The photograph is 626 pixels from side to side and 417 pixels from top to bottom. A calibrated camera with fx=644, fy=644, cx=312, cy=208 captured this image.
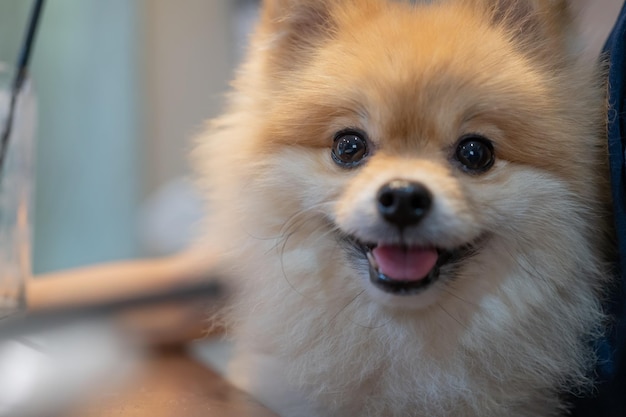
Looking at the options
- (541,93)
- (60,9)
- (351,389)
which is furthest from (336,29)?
(60,9)

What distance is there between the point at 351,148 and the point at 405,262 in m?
0.20

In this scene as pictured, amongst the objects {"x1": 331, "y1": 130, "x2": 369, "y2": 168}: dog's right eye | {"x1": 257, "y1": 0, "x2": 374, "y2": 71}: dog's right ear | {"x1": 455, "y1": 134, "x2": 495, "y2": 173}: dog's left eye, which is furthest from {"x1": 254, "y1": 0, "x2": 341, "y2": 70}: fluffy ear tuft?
{"x1": 455, "y1": 134, "x2": 495, "y2": 173}: dog's left eye

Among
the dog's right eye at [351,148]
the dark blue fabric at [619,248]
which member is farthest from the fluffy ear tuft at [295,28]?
the dark blue fabric at [619,248]

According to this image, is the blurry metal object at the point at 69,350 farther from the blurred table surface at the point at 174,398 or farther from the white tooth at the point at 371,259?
the white tooth at the point at 371,259

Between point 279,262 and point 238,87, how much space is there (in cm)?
38

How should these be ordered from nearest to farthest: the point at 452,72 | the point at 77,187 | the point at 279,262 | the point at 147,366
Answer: the point at 452,72
the point at 279,262
the point at 147,366
the point at 77,187

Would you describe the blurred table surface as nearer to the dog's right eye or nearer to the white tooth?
the white tooth

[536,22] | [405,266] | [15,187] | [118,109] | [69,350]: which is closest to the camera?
[69,350]

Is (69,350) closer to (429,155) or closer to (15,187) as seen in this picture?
(429,155)

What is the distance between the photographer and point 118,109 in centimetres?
288

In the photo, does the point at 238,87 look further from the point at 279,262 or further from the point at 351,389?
the point at 351,389

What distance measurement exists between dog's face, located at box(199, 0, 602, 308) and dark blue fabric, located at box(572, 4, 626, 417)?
0.07 m

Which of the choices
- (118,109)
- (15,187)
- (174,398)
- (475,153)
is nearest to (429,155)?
(475,153)

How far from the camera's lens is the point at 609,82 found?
3.14 ft
